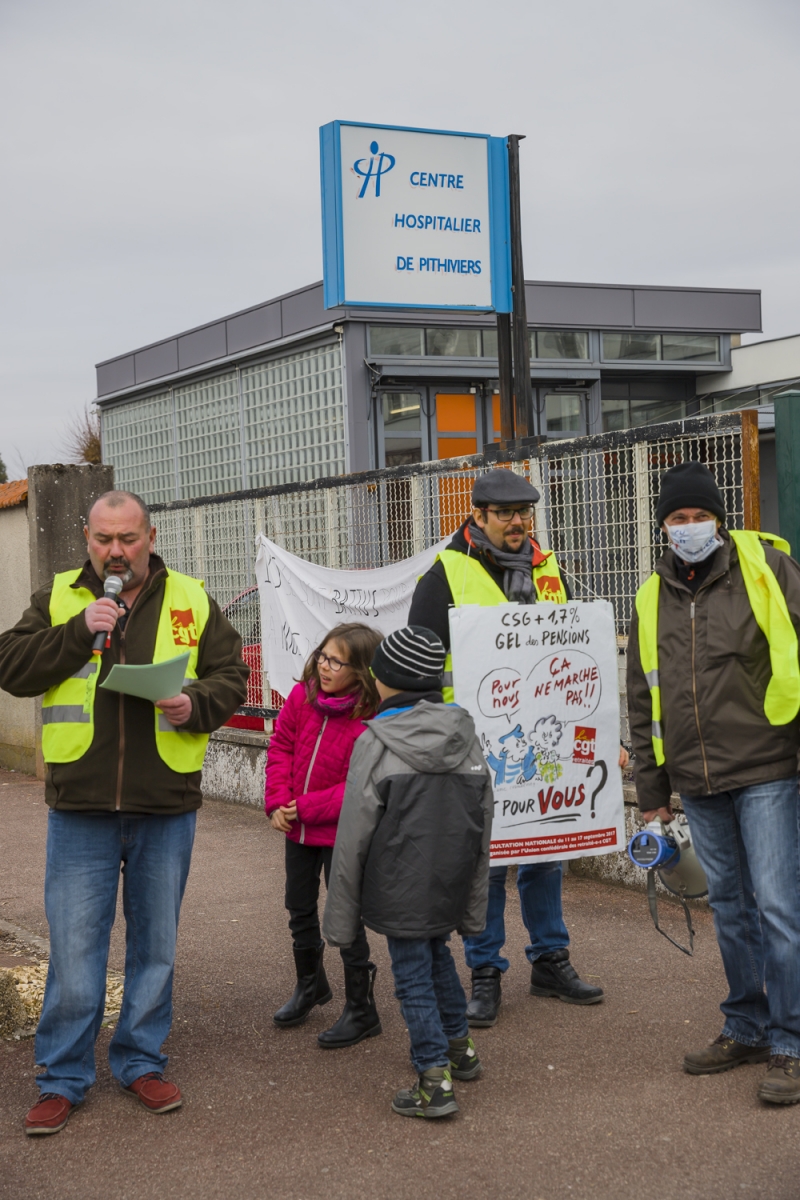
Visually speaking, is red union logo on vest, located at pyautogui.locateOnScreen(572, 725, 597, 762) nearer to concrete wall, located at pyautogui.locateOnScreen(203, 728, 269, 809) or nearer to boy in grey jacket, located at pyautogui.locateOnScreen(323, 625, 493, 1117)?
boy in grey jacket, located at pyautogui.locateOnScreen(323, 625, 493, 1117)

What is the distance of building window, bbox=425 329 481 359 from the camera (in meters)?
18.9

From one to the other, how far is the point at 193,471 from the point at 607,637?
57.2 ft

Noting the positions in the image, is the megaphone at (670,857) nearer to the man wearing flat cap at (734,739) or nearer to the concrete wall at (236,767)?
the man wearing flat cap at (734,739)

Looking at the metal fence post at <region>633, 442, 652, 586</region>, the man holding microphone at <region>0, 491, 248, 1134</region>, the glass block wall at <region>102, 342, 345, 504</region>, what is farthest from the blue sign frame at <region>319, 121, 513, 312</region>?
the glass block wall at <region>102, 342, 345, 504</region>

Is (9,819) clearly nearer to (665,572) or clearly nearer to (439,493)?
(439,493)

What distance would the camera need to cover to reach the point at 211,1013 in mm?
5277

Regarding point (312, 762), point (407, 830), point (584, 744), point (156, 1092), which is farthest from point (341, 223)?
point (156, 1092)

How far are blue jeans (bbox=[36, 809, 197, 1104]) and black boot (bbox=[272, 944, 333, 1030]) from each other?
0.74m

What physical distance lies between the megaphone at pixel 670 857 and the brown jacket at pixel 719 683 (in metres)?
0.27

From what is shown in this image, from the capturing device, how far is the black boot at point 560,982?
5203mm

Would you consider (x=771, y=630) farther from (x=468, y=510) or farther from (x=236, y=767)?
(x=236, y=767)

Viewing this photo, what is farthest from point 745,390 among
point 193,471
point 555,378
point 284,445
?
point 193,471

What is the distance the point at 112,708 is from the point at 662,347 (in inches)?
756

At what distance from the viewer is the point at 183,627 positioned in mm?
4449
